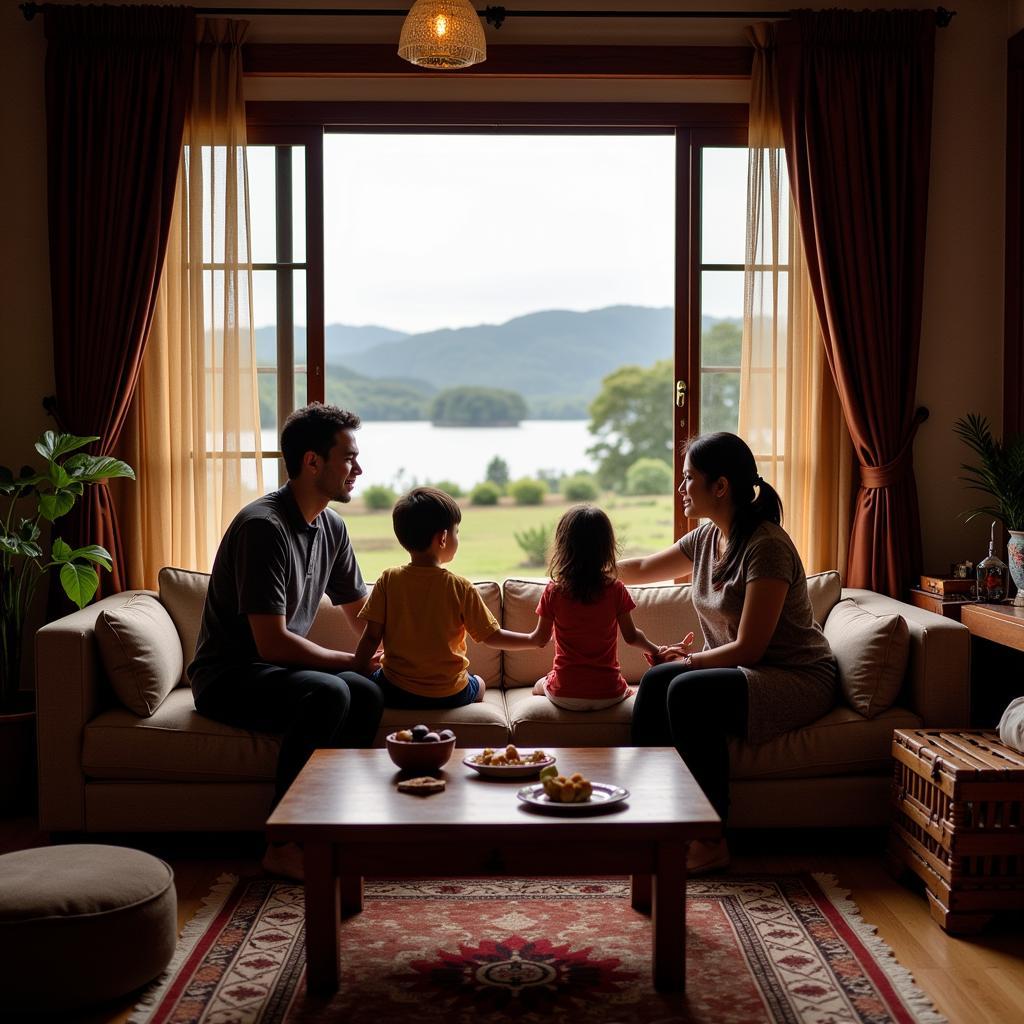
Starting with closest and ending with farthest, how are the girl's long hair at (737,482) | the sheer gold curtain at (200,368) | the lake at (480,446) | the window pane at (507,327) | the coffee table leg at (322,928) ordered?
the coffee table leg at (322,928)
the girl's long hair at (737,482)
the sheer gold curtain at (200,368)
the window pane at (507,327)
the lake at (480,446)

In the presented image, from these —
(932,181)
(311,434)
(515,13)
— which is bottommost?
(311,434)

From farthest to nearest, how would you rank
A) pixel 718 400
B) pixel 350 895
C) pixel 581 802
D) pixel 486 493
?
pixel 486 493, pixel 718 400, pixel 350 895, pixel 581 802

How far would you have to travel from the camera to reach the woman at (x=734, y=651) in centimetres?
310

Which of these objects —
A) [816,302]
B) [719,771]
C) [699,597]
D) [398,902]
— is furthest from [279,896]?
[816,302]

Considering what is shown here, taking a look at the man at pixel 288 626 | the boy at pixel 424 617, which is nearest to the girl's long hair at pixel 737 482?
the boy at pixel 424 617

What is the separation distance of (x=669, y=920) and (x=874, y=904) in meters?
0.81

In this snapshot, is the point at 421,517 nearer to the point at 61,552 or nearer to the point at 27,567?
the point at 61,552

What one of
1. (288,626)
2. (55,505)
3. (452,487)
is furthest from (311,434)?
(452,487)

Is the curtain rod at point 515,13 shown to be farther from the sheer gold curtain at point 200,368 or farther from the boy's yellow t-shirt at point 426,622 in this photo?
the boy's yellow t-shirt at point 426,622

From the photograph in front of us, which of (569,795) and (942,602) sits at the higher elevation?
(942,602)

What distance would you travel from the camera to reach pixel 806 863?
3.20 m

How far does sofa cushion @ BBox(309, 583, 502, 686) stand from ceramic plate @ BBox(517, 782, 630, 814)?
1238 millimetres

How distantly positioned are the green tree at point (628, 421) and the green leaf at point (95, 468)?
34.6ft

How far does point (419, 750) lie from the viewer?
8.41 feet
